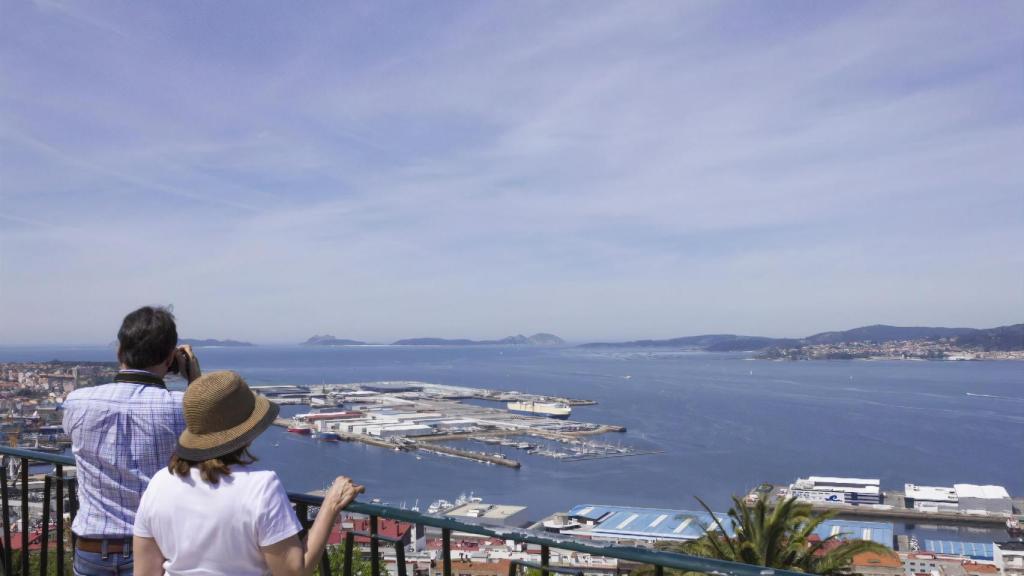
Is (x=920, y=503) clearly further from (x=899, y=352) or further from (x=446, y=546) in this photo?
(x=899, y=352)

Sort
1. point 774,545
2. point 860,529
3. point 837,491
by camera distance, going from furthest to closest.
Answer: point 837,491
point 860,529
point 774,545

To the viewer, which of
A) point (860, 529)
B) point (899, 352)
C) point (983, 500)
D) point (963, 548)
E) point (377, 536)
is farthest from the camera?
point (899, 352)

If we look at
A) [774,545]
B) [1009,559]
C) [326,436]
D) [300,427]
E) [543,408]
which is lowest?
[1009,559]

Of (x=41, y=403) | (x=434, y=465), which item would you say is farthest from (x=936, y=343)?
(x=41, y=403)

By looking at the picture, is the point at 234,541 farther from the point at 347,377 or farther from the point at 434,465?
the point at 347,377

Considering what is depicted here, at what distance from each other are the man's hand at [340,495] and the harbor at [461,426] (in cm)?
3232

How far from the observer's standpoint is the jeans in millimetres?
1533

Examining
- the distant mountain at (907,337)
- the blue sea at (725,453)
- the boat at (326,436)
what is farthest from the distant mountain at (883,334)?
the boat at (326,436)

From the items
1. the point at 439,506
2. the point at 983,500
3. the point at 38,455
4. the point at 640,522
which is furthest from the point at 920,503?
the point at 38,455

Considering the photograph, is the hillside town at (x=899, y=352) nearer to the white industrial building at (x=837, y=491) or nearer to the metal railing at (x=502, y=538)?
the white industrial building at (x=837, y=491)

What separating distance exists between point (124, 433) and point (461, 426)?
144 ft

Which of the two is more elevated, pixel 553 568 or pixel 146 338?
pixel 146 338

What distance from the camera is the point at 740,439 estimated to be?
37125mm

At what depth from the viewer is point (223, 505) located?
45.3 inches
